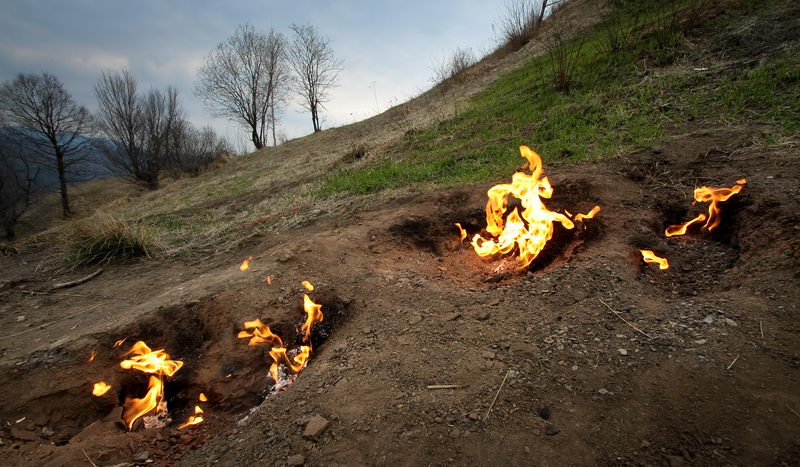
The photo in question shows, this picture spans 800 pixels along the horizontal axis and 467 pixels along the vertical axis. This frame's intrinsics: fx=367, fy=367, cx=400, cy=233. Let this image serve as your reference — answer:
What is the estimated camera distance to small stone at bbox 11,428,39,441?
8.82 ft

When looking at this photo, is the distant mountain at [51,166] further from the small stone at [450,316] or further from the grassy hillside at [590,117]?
the small stone at [450,316]

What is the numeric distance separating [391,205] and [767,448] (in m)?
4.53

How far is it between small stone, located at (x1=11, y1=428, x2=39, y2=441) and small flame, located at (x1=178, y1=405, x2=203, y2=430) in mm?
1016

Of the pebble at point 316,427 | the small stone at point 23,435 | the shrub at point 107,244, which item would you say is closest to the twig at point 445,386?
the pebble at point 316,427

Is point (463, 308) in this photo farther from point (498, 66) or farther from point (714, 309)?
point (498, 66)

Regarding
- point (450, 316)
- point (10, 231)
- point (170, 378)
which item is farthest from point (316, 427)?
point (10, 231)

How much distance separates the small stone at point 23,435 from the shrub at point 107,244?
3520mm

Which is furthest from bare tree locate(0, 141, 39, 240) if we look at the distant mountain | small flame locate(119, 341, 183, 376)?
small flame locate(119, 341, 183, 376)

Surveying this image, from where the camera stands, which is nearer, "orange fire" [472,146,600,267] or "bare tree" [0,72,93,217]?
"orange fire" [472,146,600,267]

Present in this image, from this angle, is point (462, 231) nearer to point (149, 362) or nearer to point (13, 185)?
point (149, 362)

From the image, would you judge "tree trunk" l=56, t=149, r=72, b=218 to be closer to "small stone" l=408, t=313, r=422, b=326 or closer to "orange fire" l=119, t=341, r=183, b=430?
"orange fire" l=119, t=341, r=183, b=430

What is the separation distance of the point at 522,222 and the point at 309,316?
2482mm

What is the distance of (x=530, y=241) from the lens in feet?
12.4

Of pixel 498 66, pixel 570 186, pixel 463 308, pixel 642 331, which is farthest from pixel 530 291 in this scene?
pixel 498 66
